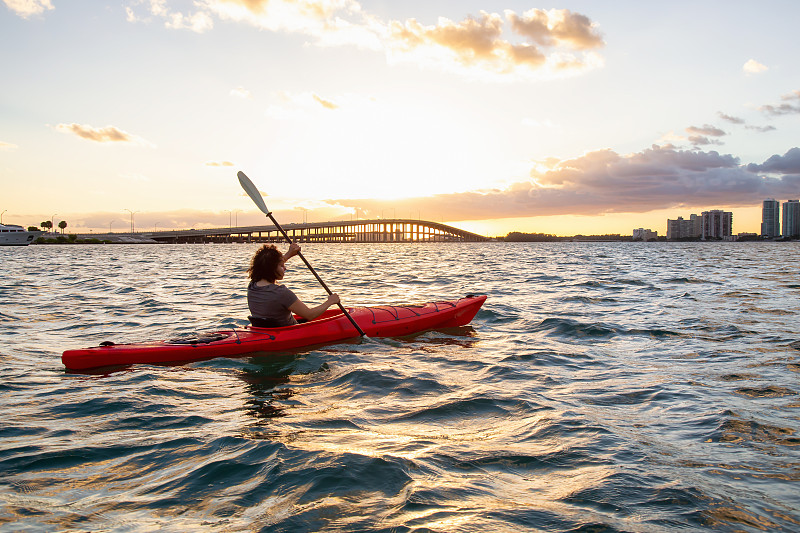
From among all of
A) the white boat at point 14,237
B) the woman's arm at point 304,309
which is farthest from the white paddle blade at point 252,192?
→ the white boat at point 14,237

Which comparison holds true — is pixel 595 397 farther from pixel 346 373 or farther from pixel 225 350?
pixel 225 350

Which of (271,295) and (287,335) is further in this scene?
(287,335)

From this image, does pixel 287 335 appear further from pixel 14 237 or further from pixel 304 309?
pixel 14 237

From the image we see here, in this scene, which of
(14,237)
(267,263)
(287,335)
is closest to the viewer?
(267,263)

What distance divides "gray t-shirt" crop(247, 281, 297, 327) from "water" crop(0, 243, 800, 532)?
625mm

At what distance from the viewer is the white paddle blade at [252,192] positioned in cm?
902

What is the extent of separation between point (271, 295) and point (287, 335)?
25.7 inches

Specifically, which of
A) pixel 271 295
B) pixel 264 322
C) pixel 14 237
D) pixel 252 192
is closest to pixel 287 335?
pixel 264 322

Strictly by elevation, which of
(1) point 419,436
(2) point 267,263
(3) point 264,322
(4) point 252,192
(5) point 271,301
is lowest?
(1) point 419,436

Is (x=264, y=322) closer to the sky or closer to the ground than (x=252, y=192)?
closer to the ground

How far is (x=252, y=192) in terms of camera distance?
9.11 metres

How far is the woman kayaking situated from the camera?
6.36 m

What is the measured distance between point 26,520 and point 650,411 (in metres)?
4.62

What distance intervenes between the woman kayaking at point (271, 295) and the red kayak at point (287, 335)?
175 mm
